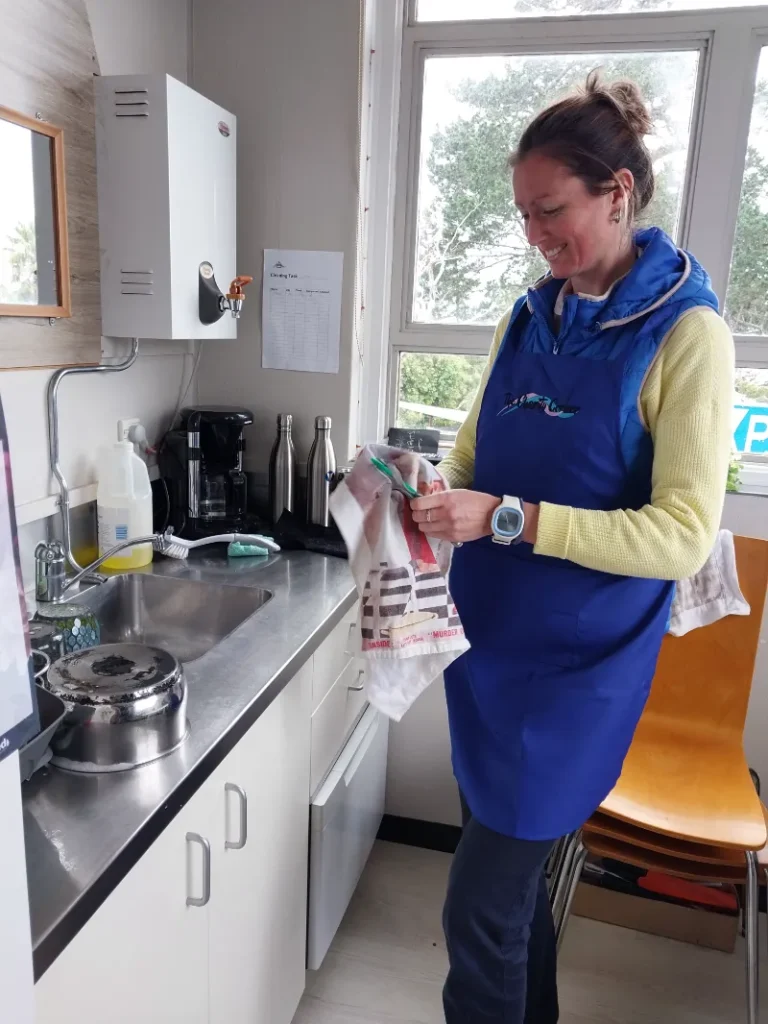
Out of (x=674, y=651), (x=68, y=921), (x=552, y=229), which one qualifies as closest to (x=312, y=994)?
(x=674, y=651)

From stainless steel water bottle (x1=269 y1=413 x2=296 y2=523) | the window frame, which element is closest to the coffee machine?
stainless steel water bottle (x1=269 y1=413 x2=296 y2=523)

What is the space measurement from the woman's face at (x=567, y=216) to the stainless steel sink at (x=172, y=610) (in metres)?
0.84

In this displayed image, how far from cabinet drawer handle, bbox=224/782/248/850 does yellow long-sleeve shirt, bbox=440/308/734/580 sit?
0.54 meters

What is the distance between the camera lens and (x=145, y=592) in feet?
5.36

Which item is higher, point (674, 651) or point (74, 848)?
point (74, 848)

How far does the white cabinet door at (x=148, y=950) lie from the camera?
77 cm

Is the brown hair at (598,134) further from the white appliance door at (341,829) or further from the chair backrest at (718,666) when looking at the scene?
the white appliance door at (341,829)

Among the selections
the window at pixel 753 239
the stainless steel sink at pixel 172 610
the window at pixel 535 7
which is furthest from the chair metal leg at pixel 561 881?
the window at pixel 535 7

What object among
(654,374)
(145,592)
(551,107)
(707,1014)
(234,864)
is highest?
(551,107)

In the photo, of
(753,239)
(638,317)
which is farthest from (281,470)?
(753,239)

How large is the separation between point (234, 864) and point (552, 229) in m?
1.05

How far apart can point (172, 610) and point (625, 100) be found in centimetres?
123

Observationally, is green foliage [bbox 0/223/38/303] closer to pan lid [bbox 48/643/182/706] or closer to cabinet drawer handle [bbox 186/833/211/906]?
pan lid [bbox 48/643/182/706]

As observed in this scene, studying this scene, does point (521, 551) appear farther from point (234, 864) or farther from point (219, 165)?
point (219, 165)
